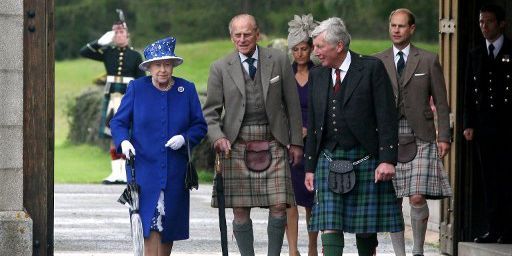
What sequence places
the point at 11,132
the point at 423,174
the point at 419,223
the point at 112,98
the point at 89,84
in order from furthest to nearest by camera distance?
the point at 89,84
the point at 112,98
the point at 419,223
the point at 423,174
the point at 11,132

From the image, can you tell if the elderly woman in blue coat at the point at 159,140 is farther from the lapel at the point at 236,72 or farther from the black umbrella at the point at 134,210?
the lapel at the point at 236,72

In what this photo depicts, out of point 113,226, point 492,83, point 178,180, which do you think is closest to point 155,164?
point 178,180

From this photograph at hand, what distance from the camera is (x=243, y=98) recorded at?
11.9m

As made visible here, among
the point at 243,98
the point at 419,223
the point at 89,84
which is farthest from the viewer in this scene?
the point at 89,84

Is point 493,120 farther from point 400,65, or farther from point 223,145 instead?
point 223,145

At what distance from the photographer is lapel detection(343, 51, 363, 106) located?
1084 cm

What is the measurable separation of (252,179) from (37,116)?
159 centimetres

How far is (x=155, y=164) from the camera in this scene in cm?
1120

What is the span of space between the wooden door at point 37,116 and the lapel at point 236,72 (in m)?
1.28

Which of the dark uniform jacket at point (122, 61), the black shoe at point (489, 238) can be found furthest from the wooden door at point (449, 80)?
the dark uniform jacket at point (122, 61)

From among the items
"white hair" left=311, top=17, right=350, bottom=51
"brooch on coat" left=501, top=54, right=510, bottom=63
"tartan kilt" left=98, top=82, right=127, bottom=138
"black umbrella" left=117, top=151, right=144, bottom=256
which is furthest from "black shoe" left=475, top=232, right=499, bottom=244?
"tartan kilt" left=98, top=82, right=127, bottom=138

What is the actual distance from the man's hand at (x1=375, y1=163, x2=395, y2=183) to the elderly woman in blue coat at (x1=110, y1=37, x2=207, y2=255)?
1.32m

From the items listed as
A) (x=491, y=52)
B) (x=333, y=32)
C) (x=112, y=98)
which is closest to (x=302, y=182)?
(x=491, y=52)

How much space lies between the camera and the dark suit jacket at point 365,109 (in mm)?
10766
